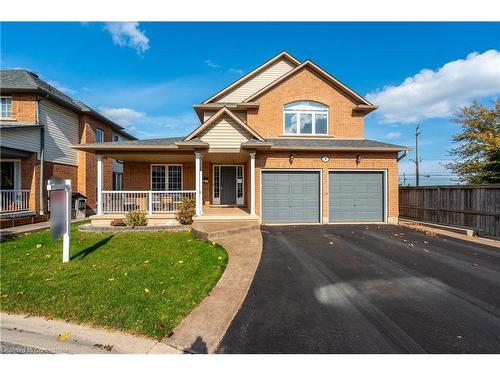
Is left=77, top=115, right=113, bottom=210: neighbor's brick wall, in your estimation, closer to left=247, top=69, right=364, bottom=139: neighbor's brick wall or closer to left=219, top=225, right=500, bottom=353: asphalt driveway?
left=247, top=69, right=364, bottom=139: neighbor's brick wall

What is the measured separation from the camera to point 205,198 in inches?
606

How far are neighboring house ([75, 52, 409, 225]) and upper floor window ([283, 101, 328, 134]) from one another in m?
0.06


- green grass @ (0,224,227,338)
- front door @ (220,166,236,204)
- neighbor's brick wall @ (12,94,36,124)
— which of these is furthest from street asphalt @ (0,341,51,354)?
neighbor's brick wall @ (12,94,36,124)

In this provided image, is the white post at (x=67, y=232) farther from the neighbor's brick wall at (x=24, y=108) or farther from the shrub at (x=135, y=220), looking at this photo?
the neighbor's brick wall at (x=24, y=108)

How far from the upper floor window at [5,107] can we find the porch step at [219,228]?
45.8 feet

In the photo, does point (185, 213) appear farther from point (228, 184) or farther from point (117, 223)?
point (228, 184)

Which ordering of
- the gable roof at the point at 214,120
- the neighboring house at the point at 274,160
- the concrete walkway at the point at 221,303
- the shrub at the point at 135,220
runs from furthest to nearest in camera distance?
the neighboring house at the point at 274,160 < the gable roof at the point at 214,120 < the shrub at the point at 135,220 < the concrete walkway at the point at 221,303

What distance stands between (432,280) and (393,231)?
19.7 ft

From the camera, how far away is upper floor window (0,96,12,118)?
15219 millimetres

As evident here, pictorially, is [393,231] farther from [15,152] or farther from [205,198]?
[15,152]

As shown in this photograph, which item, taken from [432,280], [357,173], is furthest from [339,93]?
[432,280]

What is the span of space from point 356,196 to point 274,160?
4616 millimetres

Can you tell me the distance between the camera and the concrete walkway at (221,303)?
3.37m

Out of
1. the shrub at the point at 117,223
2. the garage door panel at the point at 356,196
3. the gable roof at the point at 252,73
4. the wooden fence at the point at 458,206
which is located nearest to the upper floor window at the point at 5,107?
the shrub at the point at 117,223
